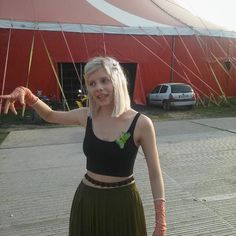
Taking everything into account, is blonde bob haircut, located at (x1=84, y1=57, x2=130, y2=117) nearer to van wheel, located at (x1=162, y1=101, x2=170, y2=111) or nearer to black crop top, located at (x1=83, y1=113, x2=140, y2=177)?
black crop top, located at (x1=83, y1=113, x2=140, y2=177)

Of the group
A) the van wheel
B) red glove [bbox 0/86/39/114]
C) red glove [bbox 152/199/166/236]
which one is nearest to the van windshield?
the van wheel

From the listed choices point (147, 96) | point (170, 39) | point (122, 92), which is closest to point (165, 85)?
point (147, 96)

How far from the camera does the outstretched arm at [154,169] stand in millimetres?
2131

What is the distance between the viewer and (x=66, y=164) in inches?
271

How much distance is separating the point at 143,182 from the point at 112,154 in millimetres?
3626

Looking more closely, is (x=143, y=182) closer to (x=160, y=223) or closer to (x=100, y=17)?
(x=160, y=223)

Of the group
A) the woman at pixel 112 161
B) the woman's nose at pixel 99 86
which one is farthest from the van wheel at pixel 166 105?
the woman's nose at pixel 99 86

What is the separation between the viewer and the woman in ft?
7.09

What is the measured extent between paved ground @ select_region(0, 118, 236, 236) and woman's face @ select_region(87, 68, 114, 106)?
7.27 ft

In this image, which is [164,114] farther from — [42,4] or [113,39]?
[42,4]

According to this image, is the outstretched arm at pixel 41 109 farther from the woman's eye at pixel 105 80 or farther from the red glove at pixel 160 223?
the red glove at pixel 160 223

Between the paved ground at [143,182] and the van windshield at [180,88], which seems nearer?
the paved ground at [143,182]

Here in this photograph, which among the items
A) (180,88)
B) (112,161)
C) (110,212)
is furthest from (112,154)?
(180,88)

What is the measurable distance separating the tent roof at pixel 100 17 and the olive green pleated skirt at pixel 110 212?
11822 mm
